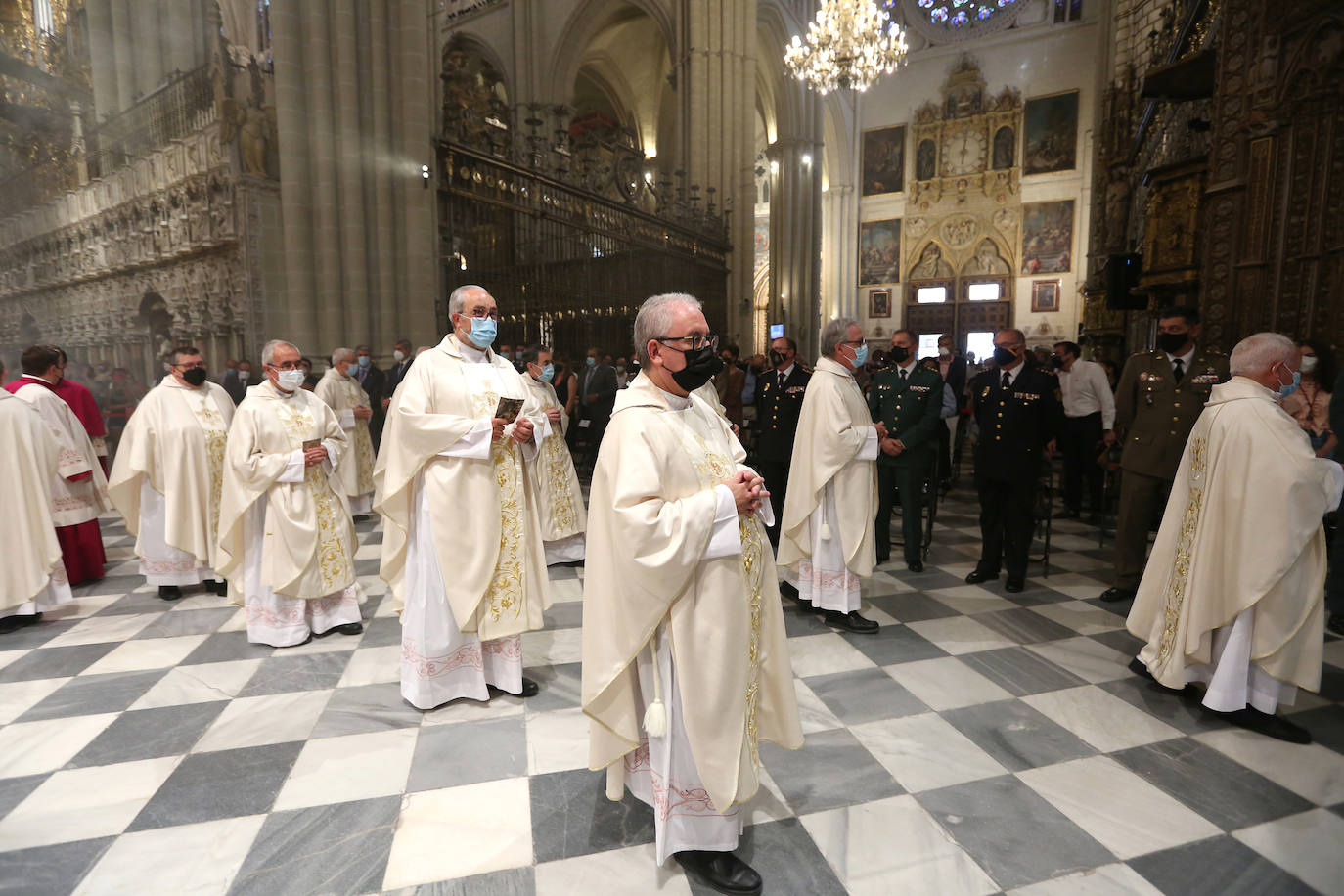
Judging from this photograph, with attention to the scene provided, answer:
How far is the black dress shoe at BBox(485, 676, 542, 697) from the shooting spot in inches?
138

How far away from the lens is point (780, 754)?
2.99 meters

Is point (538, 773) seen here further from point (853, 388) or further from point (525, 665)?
point (853, 388)

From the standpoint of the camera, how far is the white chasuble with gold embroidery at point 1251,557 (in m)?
2.98

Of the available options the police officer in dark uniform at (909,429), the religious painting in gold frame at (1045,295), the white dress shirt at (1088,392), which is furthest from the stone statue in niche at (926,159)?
the police officer in dark uniform at (909,429)

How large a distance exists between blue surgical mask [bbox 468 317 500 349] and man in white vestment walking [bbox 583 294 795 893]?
4.89 ft

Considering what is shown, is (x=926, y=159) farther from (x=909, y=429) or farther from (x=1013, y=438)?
(x=1013, y=438)

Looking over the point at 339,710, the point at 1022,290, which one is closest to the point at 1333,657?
the point at 339,710

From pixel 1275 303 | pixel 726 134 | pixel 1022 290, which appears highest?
pixel 726 134

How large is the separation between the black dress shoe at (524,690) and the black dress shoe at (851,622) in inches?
76.1

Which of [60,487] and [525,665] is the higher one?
[60,487]

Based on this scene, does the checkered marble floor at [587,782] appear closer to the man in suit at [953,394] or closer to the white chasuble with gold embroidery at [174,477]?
the white chasuble with gold embroidery at [174,477]

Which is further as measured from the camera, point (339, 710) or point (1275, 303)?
point (1275, 303)

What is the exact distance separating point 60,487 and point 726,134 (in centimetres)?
1578

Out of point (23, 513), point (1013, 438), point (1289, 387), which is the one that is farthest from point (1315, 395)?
point (23, 513)
